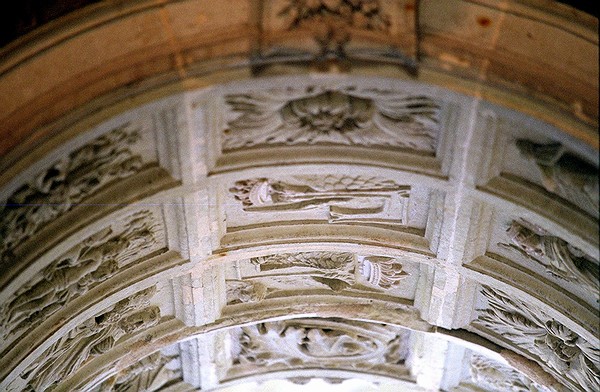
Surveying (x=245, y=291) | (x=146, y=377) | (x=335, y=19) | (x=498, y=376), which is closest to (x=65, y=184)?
(x=335, y=19)

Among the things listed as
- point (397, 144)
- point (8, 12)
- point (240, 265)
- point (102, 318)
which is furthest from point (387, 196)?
point (8, 12)

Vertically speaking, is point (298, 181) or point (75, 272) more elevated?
point (298, 181)

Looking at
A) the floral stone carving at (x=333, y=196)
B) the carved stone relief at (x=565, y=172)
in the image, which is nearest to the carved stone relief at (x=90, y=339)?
the floral stone carving at (x=333, y=196)

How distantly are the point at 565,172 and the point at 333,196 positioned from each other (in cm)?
180

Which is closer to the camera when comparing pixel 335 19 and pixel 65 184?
pixel 335 19

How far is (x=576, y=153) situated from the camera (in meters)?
6.27

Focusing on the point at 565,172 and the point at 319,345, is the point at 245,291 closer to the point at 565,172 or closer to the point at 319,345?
the point at 319,345

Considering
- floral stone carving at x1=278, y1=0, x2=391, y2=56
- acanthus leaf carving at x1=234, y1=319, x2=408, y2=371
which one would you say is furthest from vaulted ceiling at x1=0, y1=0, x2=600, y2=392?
acanthus leaf carving at x1=234, y1=319, x2=408, y2=371

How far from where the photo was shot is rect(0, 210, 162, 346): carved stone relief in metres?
7.19

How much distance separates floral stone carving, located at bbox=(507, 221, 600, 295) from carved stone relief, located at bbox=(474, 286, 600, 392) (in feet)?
2.30

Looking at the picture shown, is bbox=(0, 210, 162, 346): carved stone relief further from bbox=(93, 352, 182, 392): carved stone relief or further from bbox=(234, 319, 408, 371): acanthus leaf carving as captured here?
bbox=(234, 319, 408, 371): acanthus leaf carving

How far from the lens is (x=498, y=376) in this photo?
30.8 feet

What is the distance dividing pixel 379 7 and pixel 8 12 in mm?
1991

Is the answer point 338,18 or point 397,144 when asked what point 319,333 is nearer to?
point 397,144
